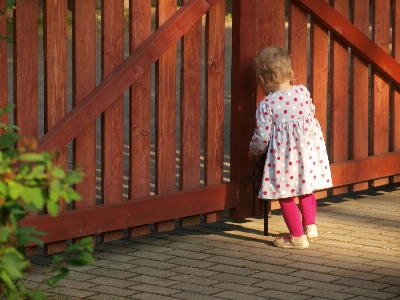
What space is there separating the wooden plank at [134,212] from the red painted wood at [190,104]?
0.42 ft

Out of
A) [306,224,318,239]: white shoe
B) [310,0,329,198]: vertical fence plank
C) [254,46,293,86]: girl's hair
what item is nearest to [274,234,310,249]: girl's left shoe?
[306,224,318,239]: white shoe

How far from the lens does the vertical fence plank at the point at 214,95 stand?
5.57 m

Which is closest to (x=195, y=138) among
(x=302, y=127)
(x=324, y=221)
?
(x=302, y=127)

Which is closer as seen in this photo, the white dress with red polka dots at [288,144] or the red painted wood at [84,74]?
the red painted wood at [84,74]

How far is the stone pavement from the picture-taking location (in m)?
4.36

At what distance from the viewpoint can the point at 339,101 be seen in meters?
6.43

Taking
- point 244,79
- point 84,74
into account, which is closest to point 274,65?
point 244,79

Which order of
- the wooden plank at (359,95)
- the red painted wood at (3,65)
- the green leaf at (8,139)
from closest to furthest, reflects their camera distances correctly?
the green leaf at (8,139) → the red painted wood at (3,65) → the wooden plank at (359,95)

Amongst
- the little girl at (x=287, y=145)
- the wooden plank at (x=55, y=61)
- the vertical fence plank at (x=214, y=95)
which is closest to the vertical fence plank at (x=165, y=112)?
the vertical fence plank at (x=214, y=95)

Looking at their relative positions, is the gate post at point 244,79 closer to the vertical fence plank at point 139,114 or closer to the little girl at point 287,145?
the little girl at point 287,145

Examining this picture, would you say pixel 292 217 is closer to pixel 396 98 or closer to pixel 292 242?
pixel 292 242

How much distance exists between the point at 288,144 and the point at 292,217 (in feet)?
1.44

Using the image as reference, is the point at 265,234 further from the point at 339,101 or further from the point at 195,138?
the point at 339,101

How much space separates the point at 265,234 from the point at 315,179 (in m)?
0.54
